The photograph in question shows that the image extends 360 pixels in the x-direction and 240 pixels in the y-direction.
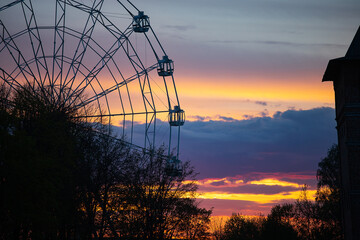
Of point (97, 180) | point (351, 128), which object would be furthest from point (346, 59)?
point (97, 180)

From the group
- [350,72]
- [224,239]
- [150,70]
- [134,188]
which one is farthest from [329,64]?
[224,239]

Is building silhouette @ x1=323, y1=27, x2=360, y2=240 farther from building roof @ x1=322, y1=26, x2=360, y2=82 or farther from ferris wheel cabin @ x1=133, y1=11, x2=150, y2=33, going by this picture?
ferris wheel cabin @ x1=133, y1=11, x2=150, y2=33

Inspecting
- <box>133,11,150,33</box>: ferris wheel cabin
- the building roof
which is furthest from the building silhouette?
<box>133,11,150,33</box>: ferris wheel cabin

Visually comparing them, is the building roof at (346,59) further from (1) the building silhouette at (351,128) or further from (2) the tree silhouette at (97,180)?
(2) the tree silhouette at (97,180)

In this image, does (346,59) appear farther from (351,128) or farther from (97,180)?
(97,180)

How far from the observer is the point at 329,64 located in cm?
4400

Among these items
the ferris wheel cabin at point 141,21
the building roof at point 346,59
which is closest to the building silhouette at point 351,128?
the building roof at point 346,59

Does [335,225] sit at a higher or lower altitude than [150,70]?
lower

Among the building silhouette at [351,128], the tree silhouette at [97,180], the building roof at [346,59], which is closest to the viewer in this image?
the building silhouette at [351,128]

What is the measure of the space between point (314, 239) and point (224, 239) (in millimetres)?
45724

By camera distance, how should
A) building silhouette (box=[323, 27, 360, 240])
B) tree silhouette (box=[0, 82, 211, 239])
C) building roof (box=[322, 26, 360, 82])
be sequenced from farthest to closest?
tree silhouette (box=[0, 82, 211, 239]), building roof (box=[322, 26, 360, 82]), building silhouette (box=[323, 27, 360, 240])

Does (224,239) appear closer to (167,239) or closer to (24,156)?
(167,239)

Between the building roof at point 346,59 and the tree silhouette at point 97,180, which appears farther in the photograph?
the tree silhouette at point 97,180

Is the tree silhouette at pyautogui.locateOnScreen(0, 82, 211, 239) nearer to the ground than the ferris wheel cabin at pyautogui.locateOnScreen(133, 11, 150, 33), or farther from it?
nearer to the ground
